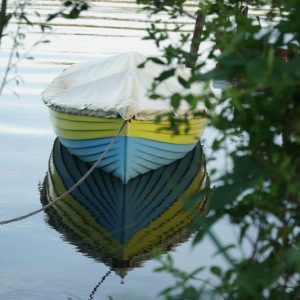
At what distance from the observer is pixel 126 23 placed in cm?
3259

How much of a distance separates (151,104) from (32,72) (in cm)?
990

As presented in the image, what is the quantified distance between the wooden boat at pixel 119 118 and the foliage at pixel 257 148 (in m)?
8.57

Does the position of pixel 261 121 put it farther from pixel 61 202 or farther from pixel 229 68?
pixel 61 202

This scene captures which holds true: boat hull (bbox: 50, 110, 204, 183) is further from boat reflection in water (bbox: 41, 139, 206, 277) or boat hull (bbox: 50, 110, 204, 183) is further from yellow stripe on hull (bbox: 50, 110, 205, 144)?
boat reflection in water (bbox: 41, 139, 206, 277)

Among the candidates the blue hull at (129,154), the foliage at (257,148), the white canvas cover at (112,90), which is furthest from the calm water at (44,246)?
the foliage at (257,148)

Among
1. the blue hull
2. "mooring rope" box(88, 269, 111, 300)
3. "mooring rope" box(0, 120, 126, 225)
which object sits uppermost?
"mooring rope" box(88, 269, 111, 300)

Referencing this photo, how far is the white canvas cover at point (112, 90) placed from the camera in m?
12.2

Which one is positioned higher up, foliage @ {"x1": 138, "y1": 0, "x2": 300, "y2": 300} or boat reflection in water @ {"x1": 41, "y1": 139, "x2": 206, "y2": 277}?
foliage @ {"x1": 138, "y1": 0, "x2": 300, "y2": 300}

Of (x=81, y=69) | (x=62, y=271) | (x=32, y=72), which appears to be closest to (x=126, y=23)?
(x=32, y=72)

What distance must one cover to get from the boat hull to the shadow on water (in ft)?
0.56

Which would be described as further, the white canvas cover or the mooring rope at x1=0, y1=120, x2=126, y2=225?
the white canvas cover

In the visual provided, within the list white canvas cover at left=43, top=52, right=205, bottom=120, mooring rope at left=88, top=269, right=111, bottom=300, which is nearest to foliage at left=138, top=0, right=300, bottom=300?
mooring rope at left=88, top=269, right=111, bottom=300

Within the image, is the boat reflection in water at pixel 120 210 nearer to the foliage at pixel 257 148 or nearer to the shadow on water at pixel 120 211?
the shadow on water at pixel 120 211

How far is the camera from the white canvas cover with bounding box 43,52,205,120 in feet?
40.0
